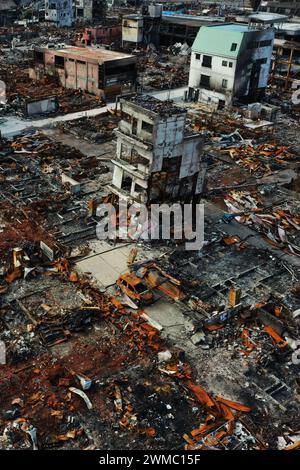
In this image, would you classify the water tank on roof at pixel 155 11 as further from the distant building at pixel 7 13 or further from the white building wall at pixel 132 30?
the distant building at pixel 7 13

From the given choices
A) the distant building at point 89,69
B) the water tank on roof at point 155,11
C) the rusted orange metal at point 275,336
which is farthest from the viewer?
the water tank on roof at point 155,11

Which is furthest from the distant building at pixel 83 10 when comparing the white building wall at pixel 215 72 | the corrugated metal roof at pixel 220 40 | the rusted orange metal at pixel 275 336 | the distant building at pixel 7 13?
the rusted orange metal at pixel 275 336

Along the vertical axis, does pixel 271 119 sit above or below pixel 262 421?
above

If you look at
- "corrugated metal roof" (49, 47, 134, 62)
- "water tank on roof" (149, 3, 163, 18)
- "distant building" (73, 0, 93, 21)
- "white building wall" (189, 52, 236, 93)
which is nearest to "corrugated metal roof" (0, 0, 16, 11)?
"distant building" (73, 0, 93, 21)

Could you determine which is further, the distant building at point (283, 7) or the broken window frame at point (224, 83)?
the distant building at point (283, 7)

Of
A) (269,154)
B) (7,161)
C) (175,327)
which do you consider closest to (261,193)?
(269,154)

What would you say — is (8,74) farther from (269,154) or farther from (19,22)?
(19,22)
